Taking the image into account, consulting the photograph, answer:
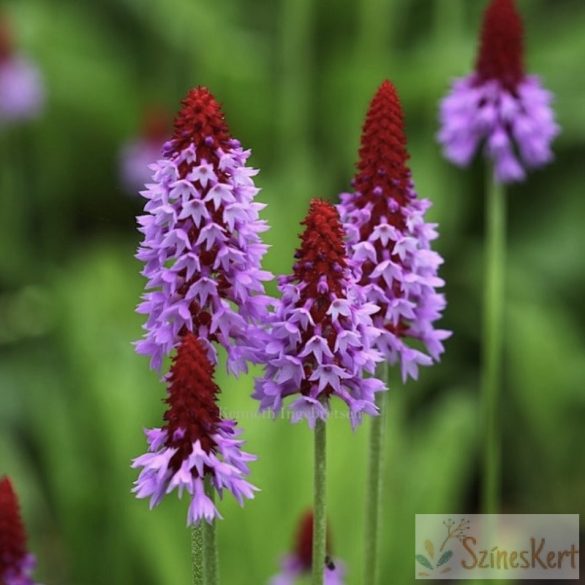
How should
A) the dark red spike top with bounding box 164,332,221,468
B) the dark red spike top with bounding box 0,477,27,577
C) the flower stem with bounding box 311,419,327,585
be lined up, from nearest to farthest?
the dark red spike top with bounding box 164,332,221,468
the flower stem with bounding box 311,419,327,585
the dark red spike top with bounding box 0,477,27,577

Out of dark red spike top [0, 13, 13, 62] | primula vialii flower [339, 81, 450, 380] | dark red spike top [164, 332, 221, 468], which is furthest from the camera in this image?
dark red spike top [0, 13, 13, 62]

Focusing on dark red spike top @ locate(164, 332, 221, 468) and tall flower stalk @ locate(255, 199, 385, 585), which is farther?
tall flower stalk @ locate(255, 199, 385, 585)

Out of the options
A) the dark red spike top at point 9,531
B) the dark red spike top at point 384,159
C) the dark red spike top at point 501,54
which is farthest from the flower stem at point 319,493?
the dark red spike top at point 501,54

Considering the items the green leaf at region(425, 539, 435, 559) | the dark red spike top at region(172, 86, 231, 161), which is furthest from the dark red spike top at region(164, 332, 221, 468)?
the green leaf at region(425, 539, 435, 559)

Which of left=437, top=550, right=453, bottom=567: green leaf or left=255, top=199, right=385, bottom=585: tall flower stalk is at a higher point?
left=255, top=199, right=385, bottom=585: tall flower stalk

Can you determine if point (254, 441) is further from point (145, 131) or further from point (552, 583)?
point (145, 131)

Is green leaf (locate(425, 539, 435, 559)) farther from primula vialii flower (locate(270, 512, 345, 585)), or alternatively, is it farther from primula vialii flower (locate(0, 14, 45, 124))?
primula vialii flower (locate(0, 14, 45, 124))

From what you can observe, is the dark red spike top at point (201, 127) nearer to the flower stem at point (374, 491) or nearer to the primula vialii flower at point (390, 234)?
the primula vialii flower at point (390, 234)

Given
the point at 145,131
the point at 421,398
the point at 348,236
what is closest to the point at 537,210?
the point at 421,398
